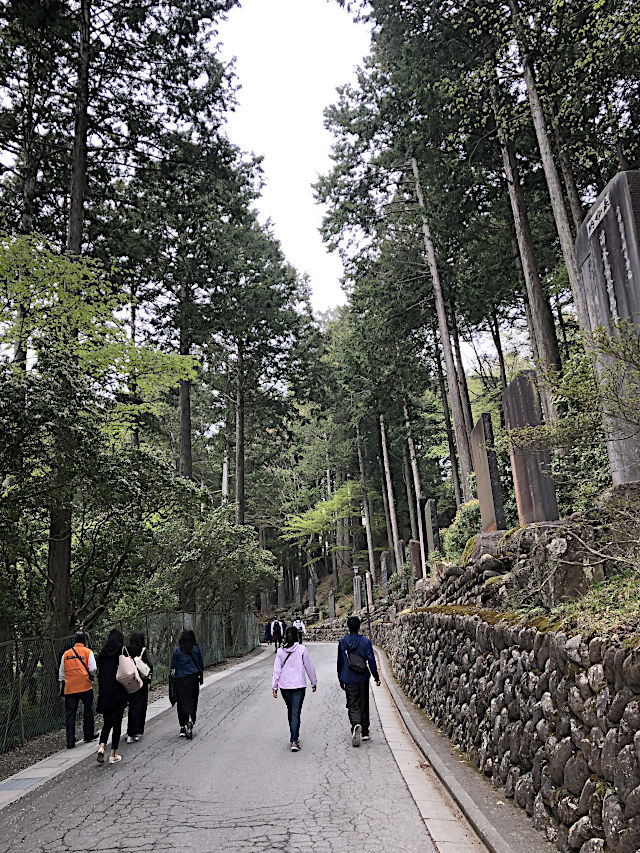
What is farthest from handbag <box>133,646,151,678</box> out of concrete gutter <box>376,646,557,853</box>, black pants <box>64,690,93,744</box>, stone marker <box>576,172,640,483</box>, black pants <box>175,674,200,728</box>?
stone marker <box>576,172,640,483</box>

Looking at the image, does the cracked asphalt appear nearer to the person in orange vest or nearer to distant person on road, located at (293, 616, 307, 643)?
the person in orange vest

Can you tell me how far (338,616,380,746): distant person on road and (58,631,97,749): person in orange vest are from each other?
3.66m

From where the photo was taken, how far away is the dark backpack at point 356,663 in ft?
28.2

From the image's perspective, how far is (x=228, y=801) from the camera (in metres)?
5.93

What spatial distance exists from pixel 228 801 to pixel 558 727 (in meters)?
3.23

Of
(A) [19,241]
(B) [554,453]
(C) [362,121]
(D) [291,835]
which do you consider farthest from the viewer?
(C) [362,121]

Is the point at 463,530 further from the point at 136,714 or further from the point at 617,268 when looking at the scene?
the point at 136,714

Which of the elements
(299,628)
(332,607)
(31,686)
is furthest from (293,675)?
(332,607)

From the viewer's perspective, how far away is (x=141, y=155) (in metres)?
15.5

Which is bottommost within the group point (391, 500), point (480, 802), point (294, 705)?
point (480, 802)

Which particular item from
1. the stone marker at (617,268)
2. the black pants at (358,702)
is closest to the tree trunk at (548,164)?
the stone marker at (617,268)

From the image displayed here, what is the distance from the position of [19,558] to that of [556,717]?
11103mm

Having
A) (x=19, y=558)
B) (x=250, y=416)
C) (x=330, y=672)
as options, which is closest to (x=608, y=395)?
(x=19, y=558)

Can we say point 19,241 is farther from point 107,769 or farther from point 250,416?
point 250,416
